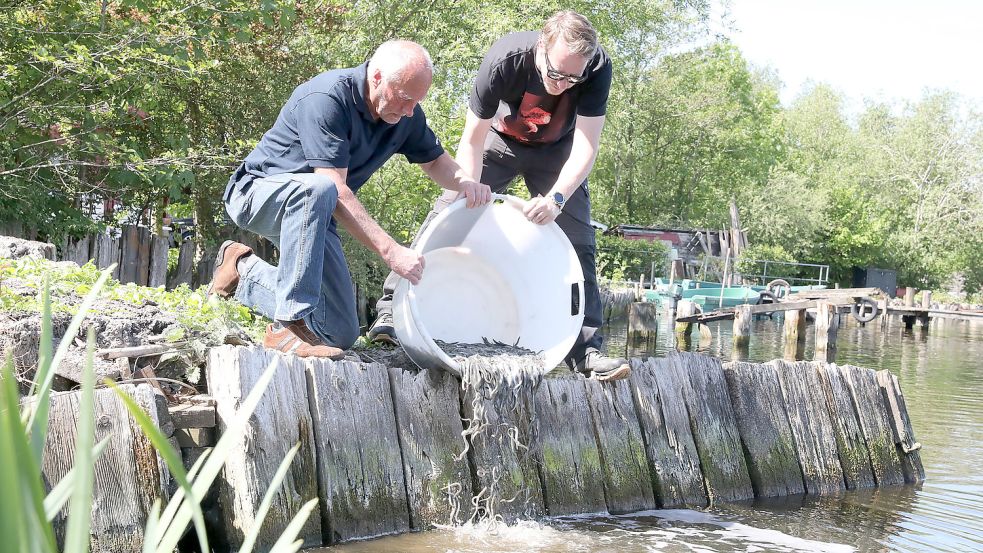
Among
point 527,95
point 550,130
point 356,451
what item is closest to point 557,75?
point 527,95

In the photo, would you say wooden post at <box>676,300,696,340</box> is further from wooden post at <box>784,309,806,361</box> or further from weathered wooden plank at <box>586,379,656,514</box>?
weathered wooden plank at <box>586,379,656,514</box>

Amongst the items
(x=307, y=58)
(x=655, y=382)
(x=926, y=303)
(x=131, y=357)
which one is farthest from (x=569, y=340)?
(x=926, y=303)

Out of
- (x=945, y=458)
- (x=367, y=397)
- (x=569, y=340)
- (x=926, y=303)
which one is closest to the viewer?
(x=367, y=397)

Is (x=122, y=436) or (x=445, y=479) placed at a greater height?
(x=122, y=436)

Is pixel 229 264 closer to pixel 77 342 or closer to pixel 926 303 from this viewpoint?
pixel 77 342

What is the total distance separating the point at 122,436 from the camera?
11.4ft

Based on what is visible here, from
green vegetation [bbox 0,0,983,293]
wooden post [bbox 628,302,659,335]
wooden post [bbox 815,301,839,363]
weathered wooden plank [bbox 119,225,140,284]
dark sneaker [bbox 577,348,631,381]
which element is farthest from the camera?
wooden post [bbox 815,301,839,363]

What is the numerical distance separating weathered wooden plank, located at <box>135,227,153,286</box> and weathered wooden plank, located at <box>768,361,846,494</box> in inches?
270

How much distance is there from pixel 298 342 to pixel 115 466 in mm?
960

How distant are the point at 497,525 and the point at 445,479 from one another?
1.03ft

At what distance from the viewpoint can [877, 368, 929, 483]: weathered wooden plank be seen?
567 centimetres

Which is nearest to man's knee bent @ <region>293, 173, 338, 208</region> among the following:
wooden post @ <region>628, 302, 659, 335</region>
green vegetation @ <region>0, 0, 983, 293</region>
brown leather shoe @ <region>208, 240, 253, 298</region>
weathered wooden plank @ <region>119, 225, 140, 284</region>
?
brown leather shoe @ <region>208, 240, 253, 298</region>

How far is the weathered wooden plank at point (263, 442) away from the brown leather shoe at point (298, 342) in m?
0.18

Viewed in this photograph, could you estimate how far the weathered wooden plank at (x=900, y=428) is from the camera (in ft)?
18.6
